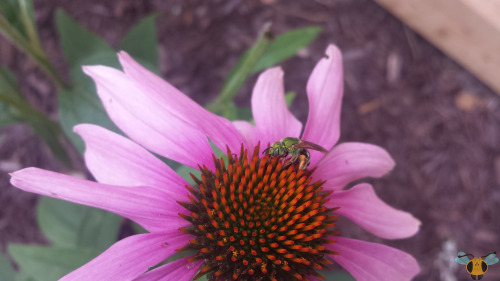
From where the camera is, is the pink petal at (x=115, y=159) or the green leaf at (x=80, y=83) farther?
the green leaf at (x=80, y=83)

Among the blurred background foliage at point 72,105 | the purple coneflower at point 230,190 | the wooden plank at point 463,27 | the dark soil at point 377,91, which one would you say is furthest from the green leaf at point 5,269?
the wooden plank at point 463,27

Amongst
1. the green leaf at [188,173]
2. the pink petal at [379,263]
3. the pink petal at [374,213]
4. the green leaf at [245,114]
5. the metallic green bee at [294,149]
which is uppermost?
the green leaf at [245,114]

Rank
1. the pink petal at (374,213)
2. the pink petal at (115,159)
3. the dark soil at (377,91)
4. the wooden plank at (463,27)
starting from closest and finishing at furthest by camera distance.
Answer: the pink petal at (115,159)
the pink petal at (374,213)
the wooden plank at (463,27)
the dark soil at (377,91)

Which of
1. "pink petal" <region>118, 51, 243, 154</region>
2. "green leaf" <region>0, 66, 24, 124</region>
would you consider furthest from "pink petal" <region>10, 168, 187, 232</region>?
"green leaf" <region>0, 66, 24, 124</region>

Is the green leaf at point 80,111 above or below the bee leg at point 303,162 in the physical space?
above

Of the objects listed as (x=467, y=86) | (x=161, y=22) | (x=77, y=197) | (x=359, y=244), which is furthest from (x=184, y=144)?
(x=467, y=86)

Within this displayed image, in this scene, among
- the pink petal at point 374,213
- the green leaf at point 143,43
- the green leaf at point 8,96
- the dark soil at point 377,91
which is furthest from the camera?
the dark soil at point 377,91

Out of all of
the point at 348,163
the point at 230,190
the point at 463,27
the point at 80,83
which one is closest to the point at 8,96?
Result: the point at 80,83

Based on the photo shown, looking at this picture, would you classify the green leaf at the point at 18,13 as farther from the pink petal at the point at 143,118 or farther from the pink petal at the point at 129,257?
the pink petal at the point at 129,257
